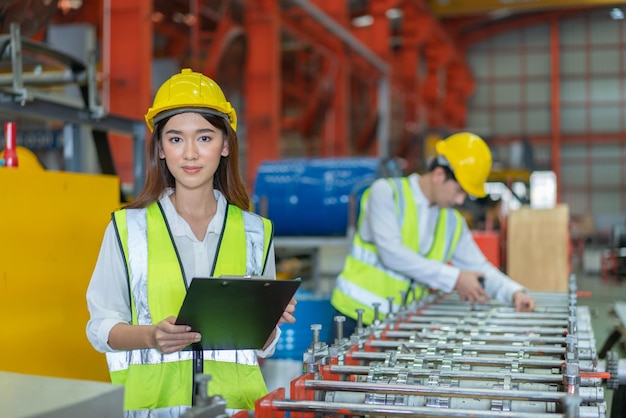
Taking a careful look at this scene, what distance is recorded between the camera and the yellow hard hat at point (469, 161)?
373 cm

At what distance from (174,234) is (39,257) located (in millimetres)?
1047

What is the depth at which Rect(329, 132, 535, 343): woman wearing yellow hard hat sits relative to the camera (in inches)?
146

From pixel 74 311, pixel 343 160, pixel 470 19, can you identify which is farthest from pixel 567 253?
pixel 470 19

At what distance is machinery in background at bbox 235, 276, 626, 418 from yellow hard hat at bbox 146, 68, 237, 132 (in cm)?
73

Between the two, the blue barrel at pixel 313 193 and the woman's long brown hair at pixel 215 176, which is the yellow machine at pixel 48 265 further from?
the blue barrel at pixel 313 193

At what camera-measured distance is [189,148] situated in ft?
6.82

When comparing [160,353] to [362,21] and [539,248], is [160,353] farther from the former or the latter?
[362,21]

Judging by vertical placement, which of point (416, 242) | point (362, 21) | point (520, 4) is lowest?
point (416, 242)

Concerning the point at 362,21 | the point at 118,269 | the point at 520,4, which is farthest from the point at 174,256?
the point at 362,21

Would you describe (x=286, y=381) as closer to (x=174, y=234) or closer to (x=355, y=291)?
(x=355, y=291)

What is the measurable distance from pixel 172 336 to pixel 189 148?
1.79ft

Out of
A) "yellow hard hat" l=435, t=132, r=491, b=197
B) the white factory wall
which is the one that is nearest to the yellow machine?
"yellow hard hat" l=435, t=132, r=491, b=197

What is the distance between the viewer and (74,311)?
3133 millimetres

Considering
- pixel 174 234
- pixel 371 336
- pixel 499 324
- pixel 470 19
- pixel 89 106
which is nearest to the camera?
pixel 174 234
